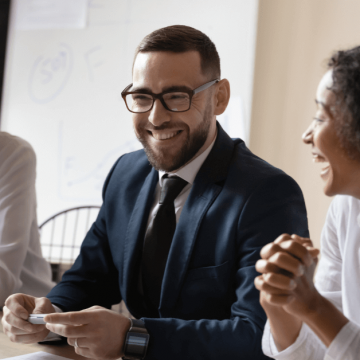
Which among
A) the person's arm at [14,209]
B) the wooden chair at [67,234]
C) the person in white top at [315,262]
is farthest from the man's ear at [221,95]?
the wooden chair at [67,234]

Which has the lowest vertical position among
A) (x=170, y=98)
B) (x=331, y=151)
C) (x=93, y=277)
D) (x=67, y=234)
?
(x=67, y=234)

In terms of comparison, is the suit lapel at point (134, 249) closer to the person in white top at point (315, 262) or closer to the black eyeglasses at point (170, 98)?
the black eyeglasses at point (170, 98)

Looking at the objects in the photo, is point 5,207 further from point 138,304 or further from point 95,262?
point 138,304

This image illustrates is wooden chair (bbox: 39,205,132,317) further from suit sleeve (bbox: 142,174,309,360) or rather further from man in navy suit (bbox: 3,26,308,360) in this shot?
suit sleeve (bbox: 142,174,309,360)

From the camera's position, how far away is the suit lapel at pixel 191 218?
1.07 meters

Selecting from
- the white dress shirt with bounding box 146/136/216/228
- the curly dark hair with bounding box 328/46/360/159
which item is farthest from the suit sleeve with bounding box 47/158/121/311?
the curly dark hair with bounding box 328/46/360/159

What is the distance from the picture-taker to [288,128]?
88.5 inches

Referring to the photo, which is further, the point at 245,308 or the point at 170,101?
the point at 170,101

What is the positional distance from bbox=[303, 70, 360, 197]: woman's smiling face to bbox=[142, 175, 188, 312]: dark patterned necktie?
0.53 metres

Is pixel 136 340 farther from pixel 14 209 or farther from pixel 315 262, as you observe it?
pixel 14 209

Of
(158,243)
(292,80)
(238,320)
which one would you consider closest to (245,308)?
(238,320)

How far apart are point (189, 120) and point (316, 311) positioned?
0.66 meters

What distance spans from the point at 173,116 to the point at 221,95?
0.62 ft

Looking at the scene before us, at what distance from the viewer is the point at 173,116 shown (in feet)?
3.86
